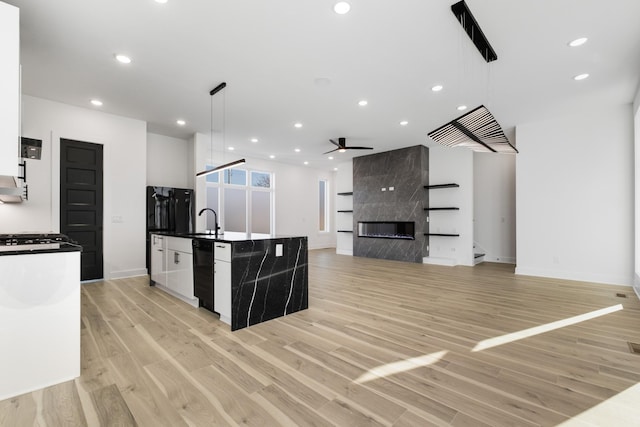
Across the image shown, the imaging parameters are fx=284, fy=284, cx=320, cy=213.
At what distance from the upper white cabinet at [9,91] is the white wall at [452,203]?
25.8 ft

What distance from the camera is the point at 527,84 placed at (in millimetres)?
4211

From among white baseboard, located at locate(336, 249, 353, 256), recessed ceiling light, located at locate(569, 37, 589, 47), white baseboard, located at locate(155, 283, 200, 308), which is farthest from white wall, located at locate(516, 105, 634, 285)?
white baseboard, located at locate(155, 283, 200, 308)

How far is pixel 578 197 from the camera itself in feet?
17.8

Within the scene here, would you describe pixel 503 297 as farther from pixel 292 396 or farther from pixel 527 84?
pixel 292 396

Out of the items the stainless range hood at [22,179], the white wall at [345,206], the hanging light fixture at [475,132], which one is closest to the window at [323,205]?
the white wall at [345,206]

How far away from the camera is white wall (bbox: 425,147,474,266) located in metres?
7.30

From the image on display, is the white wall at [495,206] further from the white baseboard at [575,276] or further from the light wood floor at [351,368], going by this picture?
the light wood floor at [351,368]

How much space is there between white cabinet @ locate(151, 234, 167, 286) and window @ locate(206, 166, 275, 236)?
279cm

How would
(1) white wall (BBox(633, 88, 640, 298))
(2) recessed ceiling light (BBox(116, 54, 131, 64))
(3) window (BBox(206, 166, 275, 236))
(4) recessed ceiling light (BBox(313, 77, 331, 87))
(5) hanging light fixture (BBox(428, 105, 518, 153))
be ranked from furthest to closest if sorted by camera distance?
(3) window (BBox(206, 166, 275, 236)) → (1) white wall (BBox(633, 88, 640, 298)) → (4) recessed ceiling light (BBox(313, 77, 331, 87)) → (2) recessed ceiling light (BBox(116, 54, 131, 64)) → (5) hanging light fixture (BBox(428, 105, 518, 153))

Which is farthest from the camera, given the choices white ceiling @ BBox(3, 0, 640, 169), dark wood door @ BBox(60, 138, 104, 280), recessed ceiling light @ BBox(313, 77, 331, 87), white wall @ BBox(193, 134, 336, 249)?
white wall @ BBox(193, 134, 336, 249)

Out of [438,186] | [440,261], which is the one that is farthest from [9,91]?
[440,261]

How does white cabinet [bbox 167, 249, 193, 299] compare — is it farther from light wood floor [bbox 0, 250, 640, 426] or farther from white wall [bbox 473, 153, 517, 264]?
white wall [bbox 473, 153, 517, 264]

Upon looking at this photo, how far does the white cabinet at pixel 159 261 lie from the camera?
4562mm

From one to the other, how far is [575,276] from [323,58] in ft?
20.0
